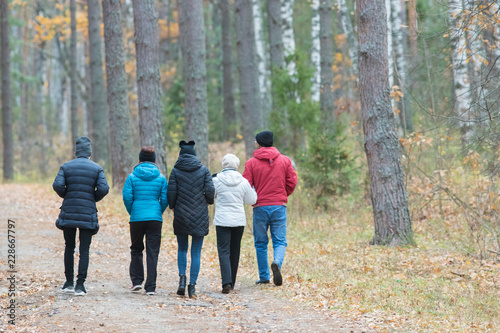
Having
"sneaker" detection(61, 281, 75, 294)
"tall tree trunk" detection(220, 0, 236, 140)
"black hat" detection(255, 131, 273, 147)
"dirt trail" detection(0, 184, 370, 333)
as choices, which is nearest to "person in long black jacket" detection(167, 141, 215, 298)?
"dirt trail" detection(0, 184, 370, 333)

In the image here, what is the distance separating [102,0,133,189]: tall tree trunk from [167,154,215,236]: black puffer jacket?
10076 millimetres

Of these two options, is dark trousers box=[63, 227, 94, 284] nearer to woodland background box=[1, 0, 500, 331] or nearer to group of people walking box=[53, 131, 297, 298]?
group of people walking box=[53, 131, 297, 298]

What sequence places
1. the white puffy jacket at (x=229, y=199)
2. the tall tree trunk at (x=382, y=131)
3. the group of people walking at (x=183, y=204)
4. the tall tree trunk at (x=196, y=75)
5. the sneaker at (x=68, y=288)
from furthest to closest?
the tall tree trunk at (x=196, y=75)
the tall tree trunk at (x=382, y=131)
the white puffy jacket at (x=229, y=199)
the sneaker at (x=68, y=288)
the group of people walking at (x=183, y=204)

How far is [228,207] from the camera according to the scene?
7.53 metres

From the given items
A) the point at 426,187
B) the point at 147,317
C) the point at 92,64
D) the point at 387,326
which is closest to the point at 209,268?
the point at 147,317

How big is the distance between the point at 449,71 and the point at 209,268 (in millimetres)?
5537

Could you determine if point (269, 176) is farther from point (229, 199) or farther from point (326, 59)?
point (326, 59)

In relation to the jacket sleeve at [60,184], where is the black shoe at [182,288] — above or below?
below

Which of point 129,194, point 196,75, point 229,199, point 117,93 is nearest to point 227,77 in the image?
point 117,93

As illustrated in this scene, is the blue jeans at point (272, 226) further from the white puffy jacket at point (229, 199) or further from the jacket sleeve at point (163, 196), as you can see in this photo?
the jacket sleeve at point (163, 196)

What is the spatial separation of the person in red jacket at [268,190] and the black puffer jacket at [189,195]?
2.85 feet

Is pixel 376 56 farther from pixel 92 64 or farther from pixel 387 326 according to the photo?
pixel 92 64

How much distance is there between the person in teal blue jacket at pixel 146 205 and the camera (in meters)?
7.14

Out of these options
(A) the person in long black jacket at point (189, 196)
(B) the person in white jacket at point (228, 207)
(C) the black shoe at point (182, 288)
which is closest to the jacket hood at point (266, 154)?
(B) the person in white jacket at point (228, 207)
